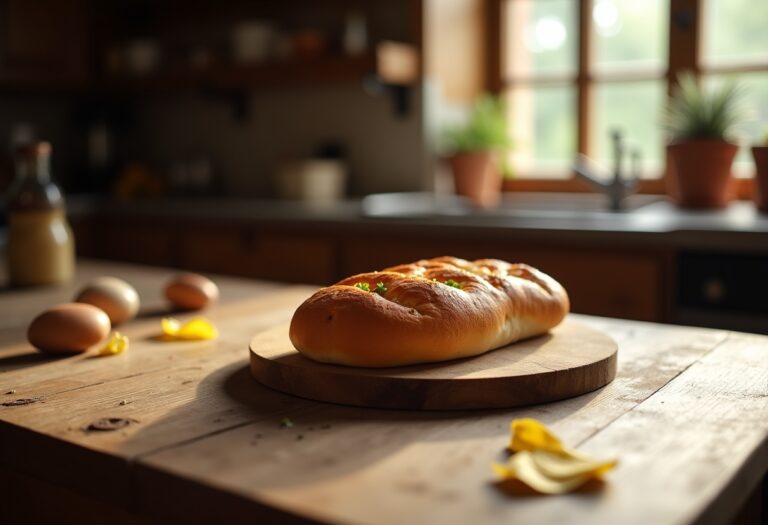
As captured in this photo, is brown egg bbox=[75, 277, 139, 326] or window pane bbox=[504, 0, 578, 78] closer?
brown egg bbox=[75, 277, 139, 326]

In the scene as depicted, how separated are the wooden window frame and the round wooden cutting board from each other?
228 centimetres

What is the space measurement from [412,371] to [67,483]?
1.13 feet

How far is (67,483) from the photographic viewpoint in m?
0.75

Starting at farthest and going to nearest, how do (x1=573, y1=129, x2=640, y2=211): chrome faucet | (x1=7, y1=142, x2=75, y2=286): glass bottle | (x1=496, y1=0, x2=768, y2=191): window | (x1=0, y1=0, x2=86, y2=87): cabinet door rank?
(x1=0, y1=0, x2=86, y2=87): cabinet door, (x1=496, y1=0, x2=768, y2=191): window, (x1=573, y1=129, x2=640, y2=211): chrome faucet, (x1=7, y1=142, x2=75, y2=286): glass bottle

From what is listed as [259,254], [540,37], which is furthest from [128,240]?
[540,37]

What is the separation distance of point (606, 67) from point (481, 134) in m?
0.57

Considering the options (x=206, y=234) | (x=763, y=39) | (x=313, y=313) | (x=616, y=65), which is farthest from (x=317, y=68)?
(x=313, y=313)

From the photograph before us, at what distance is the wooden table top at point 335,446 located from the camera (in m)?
0.61

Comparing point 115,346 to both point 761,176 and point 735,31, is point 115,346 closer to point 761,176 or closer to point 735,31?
point 761,176

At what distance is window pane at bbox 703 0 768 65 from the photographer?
2.93 meters

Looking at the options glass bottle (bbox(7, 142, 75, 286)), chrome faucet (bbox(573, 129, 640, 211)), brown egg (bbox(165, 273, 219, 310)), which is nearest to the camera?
brown egg (bbox(165, 273, 219, 310))

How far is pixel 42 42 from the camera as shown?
12.6 ft

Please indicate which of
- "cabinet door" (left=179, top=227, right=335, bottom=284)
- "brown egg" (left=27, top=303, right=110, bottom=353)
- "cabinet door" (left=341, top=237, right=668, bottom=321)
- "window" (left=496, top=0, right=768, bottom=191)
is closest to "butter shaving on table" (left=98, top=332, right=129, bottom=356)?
"brown egg" (left=27, top=303, right=110, bottom=353)

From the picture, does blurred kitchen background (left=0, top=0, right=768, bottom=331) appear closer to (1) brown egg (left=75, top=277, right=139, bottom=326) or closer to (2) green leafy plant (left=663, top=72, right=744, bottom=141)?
(2) green leafy plant (left=663, top=72, right=744, bottom=141)
